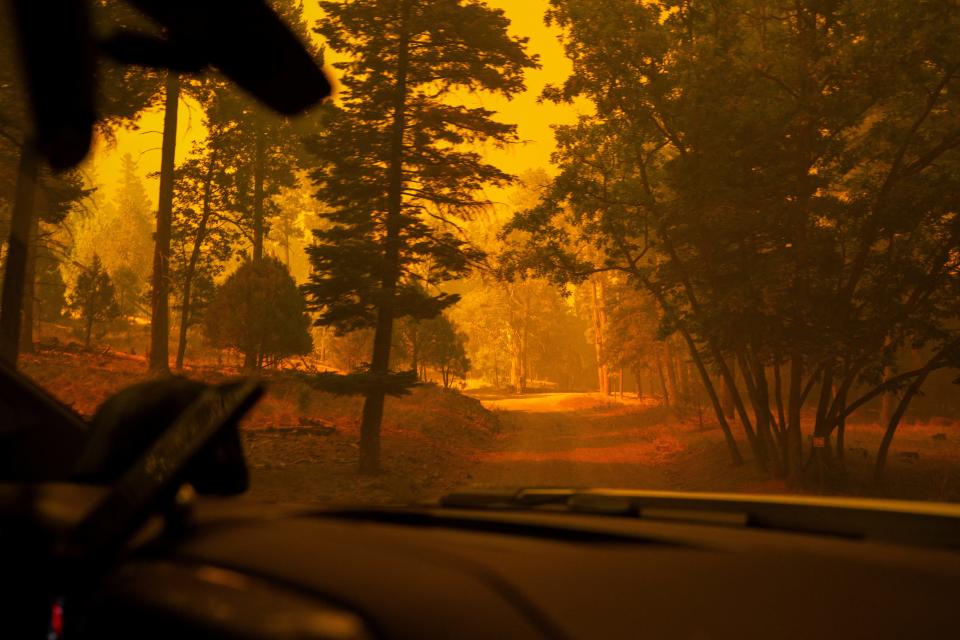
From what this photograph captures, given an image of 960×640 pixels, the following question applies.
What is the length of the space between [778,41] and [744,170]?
2.81 metres

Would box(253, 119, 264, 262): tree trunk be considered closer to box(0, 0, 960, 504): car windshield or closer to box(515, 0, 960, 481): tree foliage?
box(0, 0, 960, 504): car windshield

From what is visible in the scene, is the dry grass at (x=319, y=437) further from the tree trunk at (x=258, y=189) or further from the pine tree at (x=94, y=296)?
the tree trunk at (x=258, y=189)

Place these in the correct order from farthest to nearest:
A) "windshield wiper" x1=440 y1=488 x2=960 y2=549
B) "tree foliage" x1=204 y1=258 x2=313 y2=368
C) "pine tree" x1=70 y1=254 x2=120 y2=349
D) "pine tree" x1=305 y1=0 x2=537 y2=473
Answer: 1. "pine tree" x1=70 y1=254 x2=120 y2=349
2. "tree foliage" x1=204 y1=258 x2=313 y2=368
3. "pine tree" x1=305 y1=0 x2=537 y2=473
4. "windshield wiper" x1=440 y1=488 x2=960 y2=549

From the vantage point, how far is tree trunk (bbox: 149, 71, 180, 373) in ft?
70.3

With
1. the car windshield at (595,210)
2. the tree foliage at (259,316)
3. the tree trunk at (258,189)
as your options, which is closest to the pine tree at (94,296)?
the car windshield at (595,210)

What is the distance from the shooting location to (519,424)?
32.6 m

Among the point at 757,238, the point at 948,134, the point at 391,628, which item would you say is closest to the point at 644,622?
the point at 391,628

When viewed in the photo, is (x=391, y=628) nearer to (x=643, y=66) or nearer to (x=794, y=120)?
(x=794, y=120)

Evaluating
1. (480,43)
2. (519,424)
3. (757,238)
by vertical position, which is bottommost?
(519,424)

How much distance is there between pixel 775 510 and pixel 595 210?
16.0 m

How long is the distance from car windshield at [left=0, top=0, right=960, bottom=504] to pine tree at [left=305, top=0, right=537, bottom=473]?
65mm

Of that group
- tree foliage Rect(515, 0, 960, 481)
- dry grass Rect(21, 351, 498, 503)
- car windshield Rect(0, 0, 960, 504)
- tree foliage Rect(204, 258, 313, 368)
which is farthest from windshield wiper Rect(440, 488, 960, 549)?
tree foliage Rect(204, 258, 313, 368)

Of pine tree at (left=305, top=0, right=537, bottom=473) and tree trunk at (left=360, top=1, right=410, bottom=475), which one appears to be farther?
pine tree at (left=305, top=0, right=537, bottom=473)

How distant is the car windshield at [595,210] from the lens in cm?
1309
